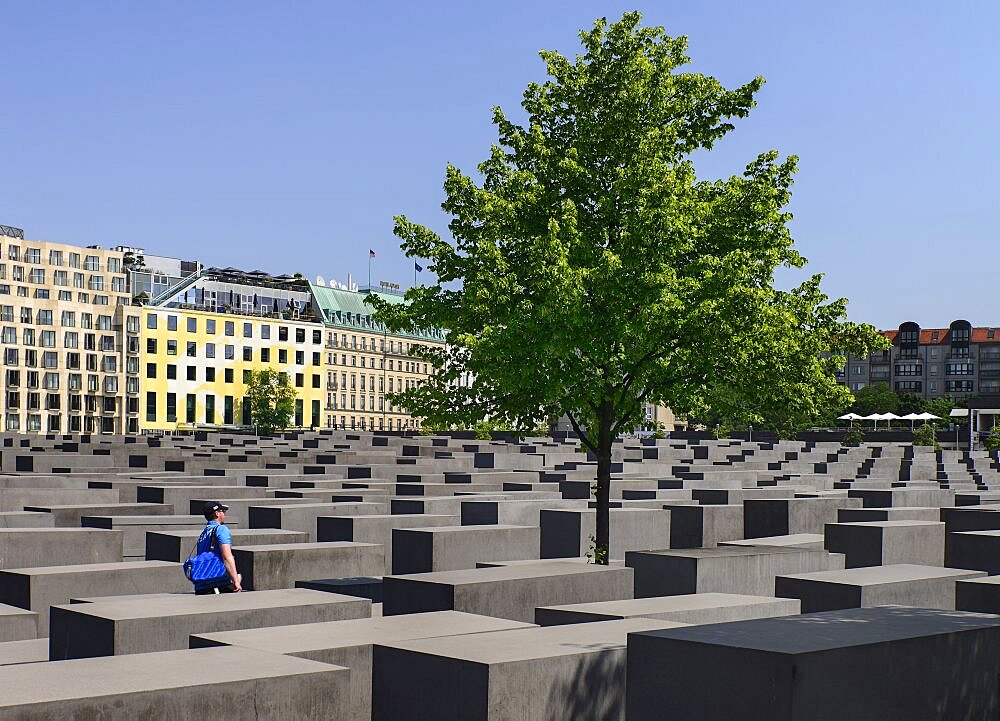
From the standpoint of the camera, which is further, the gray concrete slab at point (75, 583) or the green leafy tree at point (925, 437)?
the green leafy tree at point (925, 437)

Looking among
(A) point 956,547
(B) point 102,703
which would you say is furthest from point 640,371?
(B) point 102,703

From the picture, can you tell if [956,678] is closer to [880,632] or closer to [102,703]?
[880,632]

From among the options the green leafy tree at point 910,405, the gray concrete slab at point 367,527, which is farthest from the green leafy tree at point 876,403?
the gray concrete slab at point 367,527

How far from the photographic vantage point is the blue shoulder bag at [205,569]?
36.6ft

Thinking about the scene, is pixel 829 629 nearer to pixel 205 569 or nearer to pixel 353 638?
pixel 353 638

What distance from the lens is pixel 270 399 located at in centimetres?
12800

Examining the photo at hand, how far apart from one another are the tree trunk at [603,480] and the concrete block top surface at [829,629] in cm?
733

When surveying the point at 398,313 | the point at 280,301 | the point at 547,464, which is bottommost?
the point at 547,464

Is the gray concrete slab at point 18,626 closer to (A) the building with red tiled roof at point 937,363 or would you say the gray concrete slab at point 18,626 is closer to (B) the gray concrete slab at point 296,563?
(B) the gray concrete slab at point 296,563

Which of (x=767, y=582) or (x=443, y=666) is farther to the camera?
(x=767, y=582)

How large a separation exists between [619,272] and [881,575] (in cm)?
463

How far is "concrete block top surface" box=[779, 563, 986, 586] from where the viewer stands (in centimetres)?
1130

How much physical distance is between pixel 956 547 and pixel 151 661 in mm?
11224

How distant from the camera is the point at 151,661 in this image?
7184 millimetres
